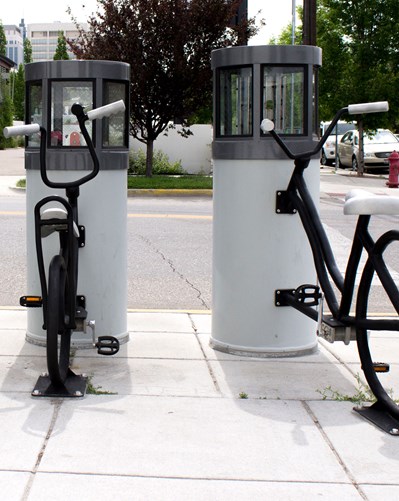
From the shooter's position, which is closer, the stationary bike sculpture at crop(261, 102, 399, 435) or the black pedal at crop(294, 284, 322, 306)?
the stationary bike sculpture at crop(261, 102, 399, 435)

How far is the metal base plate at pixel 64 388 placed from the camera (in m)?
4.61

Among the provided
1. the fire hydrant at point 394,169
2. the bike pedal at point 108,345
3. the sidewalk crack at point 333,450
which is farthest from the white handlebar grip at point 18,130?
the fire hydrant at point 394,169

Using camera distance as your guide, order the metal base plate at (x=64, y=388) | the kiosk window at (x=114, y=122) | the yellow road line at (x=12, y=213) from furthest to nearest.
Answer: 1. the yellow road line at (x=12, y=213)
2. the kiosk window at (x=114, y=122)
3. the metal base plate at (x=64, y=388)

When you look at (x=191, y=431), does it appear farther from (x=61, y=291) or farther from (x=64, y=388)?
(x=61, y=291)

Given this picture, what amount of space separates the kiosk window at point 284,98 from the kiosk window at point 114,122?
97cm

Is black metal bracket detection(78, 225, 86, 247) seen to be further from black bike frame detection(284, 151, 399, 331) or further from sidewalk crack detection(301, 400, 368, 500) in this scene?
sidewalk crack detection(301, 400, 368, 500)

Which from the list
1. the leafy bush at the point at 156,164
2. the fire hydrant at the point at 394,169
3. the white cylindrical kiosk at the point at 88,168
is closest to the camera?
the white cylindrical kiosk at the point at 88,168

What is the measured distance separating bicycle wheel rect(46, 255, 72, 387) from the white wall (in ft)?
71.0

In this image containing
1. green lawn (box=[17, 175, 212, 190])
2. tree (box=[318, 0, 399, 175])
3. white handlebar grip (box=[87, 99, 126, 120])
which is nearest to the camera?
white handlebar grip (box=[87, 99, 126, 120])

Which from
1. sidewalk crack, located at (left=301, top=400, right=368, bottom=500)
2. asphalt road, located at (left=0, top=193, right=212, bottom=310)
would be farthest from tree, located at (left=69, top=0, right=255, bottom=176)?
sidewalk crack, located at (left=301, top=400, right=368, bottom=500)

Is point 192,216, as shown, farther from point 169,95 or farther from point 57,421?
point 57,421

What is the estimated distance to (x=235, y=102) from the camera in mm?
5543

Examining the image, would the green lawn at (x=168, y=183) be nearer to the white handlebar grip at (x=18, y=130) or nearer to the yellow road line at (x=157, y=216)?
the yellow road line at (x=157, y=216)

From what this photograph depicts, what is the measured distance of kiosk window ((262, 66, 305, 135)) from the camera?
542 centimetres
